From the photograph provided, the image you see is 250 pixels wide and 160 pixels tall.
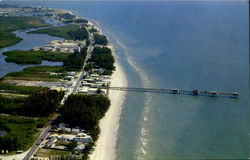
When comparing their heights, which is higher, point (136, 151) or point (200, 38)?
point (200, 38)

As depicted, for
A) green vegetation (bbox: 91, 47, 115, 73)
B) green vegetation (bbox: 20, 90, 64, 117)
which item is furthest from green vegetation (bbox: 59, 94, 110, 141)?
green vegetation (bbox: 91, 47, 115, 73)

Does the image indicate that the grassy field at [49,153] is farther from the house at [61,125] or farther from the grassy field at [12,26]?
the grassy field at [12,26]

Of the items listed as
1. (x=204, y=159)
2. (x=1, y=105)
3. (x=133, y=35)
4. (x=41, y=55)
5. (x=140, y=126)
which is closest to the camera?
(x=204, y=159)

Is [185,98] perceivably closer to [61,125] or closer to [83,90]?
[83,90]

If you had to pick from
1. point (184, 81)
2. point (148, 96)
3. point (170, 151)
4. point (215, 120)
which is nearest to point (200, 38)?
point (184, 81)

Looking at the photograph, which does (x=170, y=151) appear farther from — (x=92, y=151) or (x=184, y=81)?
(x=184, y=81)

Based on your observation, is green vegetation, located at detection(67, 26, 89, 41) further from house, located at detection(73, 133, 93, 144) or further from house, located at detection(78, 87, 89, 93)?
house, located at detection(73, 133, 93, 144)

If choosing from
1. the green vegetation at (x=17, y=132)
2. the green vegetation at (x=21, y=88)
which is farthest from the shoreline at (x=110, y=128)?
the green vegetation at (x=21, y=88)
